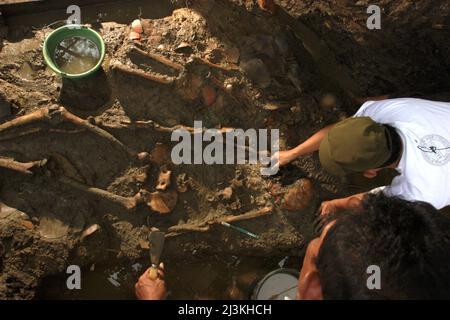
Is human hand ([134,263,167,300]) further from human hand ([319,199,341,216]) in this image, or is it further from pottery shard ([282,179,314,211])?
human hand ([319,199,341,216])

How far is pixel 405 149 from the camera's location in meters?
2.46

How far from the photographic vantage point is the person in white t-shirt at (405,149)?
7.84 ft

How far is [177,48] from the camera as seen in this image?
3.53 metres

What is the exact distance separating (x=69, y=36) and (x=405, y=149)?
292 cm

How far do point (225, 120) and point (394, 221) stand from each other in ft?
5.84

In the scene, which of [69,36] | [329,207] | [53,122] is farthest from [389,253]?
[69,36]

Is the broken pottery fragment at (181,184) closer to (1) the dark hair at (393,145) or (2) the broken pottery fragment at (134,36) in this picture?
(2) the broken pottery fragment at (134,36)

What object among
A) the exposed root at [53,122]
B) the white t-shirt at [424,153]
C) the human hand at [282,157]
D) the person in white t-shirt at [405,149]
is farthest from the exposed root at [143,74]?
the white t-shirt at [424,153]

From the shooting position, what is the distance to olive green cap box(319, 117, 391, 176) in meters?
2.38

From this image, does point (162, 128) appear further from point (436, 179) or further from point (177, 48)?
point (436, 179)

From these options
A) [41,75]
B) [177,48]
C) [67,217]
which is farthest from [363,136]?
[41,75]

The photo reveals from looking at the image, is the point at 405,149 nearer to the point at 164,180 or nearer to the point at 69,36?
the point at 164,180

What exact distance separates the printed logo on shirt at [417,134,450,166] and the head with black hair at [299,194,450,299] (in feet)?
1.02

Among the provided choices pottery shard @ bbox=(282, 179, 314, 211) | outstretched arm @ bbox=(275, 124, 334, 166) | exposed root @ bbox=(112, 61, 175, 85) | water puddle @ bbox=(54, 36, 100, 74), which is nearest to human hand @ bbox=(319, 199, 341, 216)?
pottery shard @ bbox=(282, 179, 314, 211)
